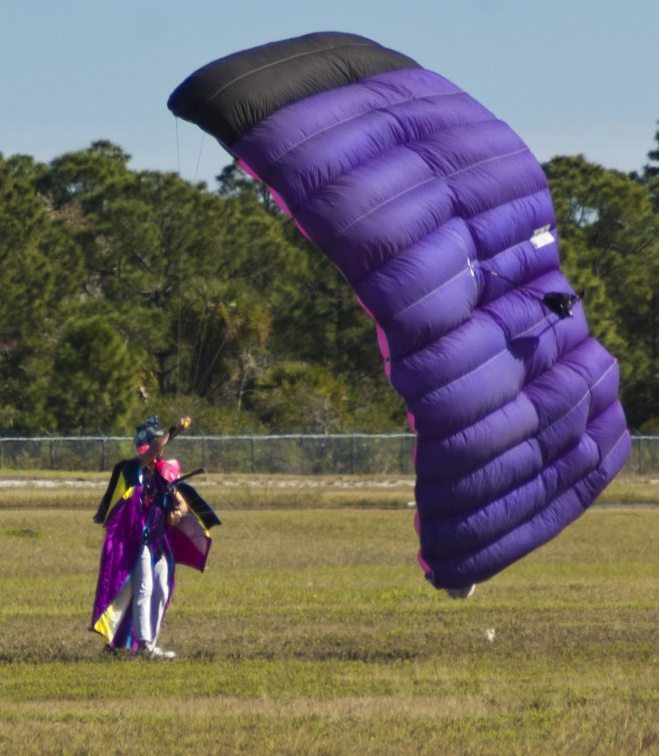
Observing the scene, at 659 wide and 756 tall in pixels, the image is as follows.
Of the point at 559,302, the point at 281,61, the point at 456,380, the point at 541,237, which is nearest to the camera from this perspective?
the point at 456,380

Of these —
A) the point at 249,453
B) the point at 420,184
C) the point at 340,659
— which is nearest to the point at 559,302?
the point at 420,184

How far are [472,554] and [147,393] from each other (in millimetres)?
36960

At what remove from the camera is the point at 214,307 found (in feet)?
121

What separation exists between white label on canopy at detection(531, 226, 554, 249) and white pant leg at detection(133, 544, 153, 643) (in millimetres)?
3637

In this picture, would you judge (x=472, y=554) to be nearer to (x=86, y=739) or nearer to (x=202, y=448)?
(x=86, y=739)

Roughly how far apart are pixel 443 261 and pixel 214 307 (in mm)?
26388

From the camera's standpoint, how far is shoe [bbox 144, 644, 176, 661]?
11750mm

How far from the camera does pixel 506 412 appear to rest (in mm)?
10906

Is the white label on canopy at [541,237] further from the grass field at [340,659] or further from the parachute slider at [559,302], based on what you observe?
the grass field at [340,659]

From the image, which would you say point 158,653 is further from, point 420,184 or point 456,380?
point 420,184

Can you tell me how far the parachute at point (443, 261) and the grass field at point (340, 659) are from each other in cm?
117

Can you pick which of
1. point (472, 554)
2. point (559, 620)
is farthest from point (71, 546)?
point (472, 554)

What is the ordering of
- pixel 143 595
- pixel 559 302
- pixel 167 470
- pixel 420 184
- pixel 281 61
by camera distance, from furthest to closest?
pixel 167 470
pixel 143 595
pixel 559 302
pixel 281 61
pixel 420 184

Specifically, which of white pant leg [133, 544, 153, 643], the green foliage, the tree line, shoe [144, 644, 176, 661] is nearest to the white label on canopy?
white pant leg [133, 544, 153, 643]
